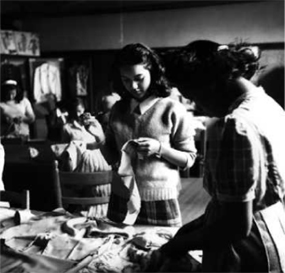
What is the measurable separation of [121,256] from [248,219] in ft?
1.41

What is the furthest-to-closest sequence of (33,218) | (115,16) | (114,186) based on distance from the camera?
(115,16), (114,186), (33,218)

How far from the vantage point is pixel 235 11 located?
215 inches

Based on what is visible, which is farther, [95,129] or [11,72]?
[11,72]

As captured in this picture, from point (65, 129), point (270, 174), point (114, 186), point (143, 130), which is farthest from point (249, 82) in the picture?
point (65, 129)

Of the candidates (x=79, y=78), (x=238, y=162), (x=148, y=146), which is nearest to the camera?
(x=238, y=162)

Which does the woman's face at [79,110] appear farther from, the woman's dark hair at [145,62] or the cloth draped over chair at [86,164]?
the woman's dark hair at [145,62]

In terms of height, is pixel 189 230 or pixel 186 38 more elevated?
pixel 186 38

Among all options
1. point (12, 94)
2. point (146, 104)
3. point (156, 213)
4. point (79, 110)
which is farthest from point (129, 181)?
point (12, 94)

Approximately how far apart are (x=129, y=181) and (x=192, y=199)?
2647 millimetres

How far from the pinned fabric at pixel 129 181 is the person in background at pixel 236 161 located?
1.79 ft

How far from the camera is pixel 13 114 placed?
3.72 m

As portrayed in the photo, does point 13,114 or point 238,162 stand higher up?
point 238,162

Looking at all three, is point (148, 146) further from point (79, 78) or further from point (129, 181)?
point (79, 78)

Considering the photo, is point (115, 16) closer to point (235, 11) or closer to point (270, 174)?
point (235, 11)
